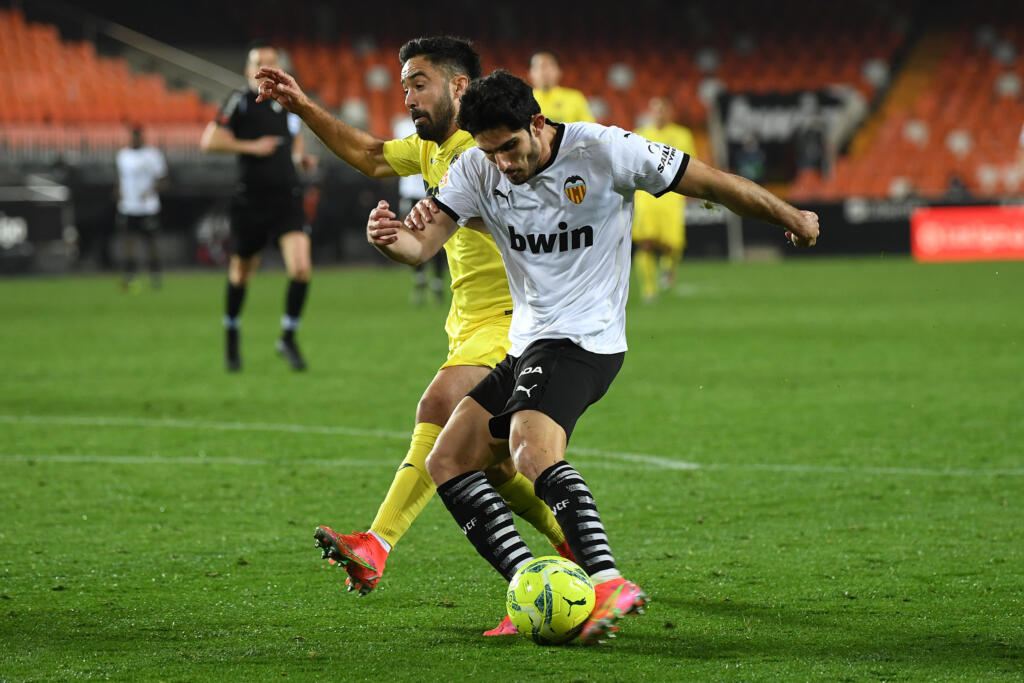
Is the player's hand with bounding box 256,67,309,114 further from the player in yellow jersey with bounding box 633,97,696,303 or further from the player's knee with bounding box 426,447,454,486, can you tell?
the player in yellow jersey with bounding box 633,97,696,303

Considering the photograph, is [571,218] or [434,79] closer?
[571,218]

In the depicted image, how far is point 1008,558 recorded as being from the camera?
4.86 meters

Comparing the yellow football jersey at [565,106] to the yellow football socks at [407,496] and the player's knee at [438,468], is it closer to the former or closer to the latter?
the yellow football socks at [407,496]

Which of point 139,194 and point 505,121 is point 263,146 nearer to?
point 505,121

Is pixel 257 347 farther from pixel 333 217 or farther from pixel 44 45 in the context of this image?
pixel 44 45

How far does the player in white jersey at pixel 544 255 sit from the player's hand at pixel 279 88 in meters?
0.86

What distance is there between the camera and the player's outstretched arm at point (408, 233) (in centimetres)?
405

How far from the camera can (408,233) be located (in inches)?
165

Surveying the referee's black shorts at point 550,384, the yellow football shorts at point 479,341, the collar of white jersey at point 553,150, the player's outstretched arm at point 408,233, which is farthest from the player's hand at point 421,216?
the yellow football shorts at point 479,341

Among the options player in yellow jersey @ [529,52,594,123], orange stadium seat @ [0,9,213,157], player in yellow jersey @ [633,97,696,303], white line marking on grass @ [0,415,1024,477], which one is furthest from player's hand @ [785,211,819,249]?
orange stadium seat @ [0,9,213,157]

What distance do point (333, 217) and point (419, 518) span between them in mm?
19605

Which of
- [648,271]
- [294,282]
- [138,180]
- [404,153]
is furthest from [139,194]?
[404,153]

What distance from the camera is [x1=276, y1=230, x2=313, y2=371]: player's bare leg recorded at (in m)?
10.6

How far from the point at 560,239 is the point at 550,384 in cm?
45
